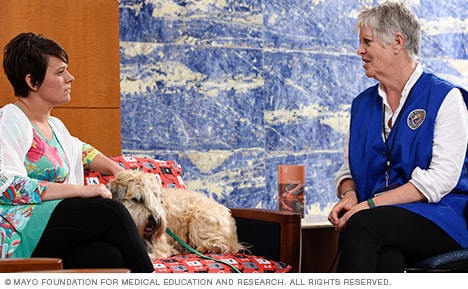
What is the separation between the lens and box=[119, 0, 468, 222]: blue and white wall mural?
4.29m

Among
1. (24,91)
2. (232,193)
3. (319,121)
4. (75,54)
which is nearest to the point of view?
(24,91)

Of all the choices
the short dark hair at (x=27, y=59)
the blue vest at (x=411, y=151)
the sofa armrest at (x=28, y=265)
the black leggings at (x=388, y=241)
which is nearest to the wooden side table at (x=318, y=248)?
→ the blue vest at (x=411, y=151)

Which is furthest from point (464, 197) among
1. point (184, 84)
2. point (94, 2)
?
point (184, 84)

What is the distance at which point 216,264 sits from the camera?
9.03 ft

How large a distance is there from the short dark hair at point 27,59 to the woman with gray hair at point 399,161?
1284 mm

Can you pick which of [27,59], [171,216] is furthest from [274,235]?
[27,59]

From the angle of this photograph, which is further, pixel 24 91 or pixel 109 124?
pixel 109 124

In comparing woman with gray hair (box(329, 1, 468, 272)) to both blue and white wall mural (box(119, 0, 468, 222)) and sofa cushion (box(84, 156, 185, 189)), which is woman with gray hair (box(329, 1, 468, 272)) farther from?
blue and white wall mural (box(119, 0, 468, 222))

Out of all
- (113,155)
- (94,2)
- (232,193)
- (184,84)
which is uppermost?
(94,2)

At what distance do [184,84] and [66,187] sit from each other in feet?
6.45

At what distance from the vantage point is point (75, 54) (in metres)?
3.33

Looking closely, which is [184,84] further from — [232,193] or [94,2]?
[94,2]

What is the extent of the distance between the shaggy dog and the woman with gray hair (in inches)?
21.7

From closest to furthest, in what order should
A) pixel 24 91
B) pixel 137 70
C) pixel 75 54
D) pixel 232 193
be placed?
1. pixel 24 91
2. pixel 75 54
3. pixel 137 70
4. pixel 232 193
